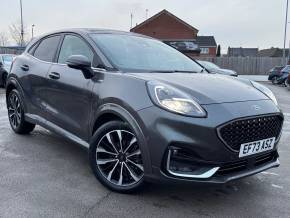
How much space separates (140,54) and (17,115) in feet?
8.21

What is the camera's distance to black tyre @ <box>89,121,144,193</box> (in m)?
3.42

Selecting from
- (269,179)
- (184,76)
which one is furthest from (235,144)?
(269,179)

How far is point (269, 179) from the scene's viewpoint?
4.18 metres

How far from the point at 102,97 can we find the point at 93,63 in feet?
1.70

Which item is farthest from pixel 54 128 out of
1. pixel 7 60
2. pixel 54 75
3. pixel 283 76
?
pixel 283 76

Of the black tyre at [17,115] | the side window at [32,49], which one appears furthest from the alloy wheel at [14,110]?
the side window at [32,49]

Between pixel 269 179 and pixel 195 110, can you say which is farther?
pixel 269 179

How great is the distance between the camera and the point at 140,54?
4.28m

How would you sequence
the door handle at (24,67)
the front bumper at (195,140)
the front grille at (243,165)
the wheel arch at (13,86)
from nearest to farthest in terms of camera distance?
the front bumper at (195,140), the front grille at (243,165), the door handle at (24,67), the wheel arch at (13,86)

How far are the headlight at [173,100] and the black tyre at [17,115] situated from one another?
289 centimetres

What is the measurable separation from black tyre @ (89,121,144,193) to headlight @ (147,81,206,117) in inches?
16.2

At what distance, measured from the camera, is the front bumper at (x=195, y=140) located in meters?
3.01

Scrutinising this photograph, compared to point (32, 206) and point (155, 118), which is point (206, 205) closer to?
point (155, 118)

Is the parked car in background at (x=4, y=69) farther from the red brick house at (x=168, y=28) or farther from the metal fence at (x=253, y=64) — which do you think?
the red brick house at (x=168, y=28)
